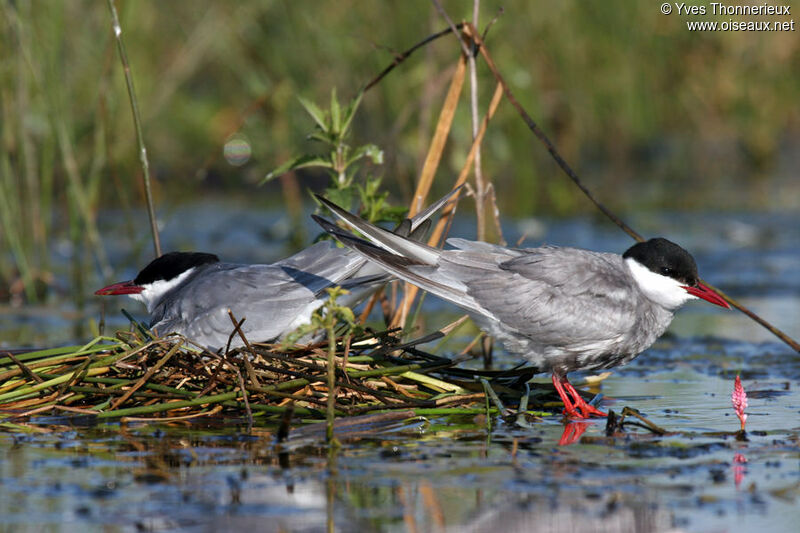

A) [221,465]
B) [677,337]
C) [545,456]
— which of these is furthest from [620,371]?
[221,465]

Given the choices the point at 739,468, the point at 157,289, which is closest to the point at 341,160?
the point at 157,289

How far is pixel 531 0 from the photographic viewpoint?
1209 centimetres

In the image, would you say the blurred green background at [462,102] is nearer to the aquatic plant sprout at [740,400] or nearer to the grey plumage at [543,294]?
the grey plumage at [543,294]

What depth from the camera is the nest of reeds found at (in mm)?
4133

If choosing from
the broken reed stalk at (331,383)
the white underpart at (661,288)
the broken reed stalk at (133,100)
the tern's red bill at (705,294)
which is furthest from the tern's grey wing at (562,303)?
the broken reed stalk at (133,100)

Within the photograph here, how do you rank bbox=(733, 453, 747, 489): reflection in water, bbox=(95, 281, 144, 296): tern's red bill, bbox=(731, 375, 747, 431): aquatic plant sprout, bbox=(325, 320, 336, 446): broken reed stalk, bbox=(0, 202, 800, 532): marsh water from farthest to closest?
bbox=(95, 281, 144, 296): tern's red bill < bbox=(731, 375, 747, 431): aquatic plant sprout < bbox=(325, 320, 336, 446): broken reed stalk < bbox=(733, 453, 747, 489): reflection in water < bbox=(0, 202, 800, 532): marsh water

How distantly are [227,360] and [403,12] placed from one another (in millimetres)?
6450

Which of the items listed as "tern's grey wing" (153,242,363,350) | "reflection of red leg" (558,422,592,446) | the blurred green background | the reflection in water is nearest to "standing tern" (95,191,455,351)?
"tern's grey wing" (153,242,363,350)

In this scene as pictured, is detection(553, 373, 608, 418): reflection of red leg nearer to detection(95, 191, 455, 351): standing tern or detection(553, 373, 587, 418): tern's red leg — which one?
detection(553, 373, 587, 418): tern's red leg

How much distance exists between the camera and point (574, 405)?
4383 millimetres

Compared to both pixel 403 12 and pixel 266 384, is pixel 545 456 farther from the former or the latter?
pixel 403 12

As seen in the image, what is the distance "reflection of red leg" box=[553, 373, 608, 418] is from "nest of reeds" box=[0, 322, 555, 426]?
0.15 meters

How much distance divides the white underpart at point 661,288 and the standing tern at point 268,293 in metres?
0.92

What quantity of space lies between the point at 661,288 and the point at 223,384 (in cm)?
193
